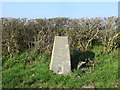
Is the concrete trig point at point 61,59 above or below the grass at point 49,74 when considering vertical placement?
above

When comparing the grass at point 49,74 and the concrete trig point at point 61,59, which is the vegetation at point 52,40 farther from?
the concrete trig point at point 61,59

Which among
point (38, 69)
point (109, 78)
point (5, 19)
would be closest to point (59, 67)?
point (38, 69)

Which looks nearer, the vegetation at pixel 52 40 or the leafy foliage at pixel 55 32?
the vegetation at pixel 52 40

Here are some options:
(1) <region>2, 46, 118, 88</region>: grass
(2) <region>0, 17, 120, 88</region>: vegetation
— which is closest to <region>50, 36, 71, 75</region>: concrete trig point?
(1) <region>2, 46, 118, 88</region>: grass

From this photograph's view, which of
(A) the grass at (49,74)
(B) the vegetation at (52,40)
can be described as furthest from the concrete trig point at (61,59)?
(B) the vegetation at (52,40)

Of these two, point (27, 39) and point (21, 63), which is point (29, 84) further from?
point (27, 39)

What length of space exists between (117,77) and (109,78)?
0.26 meters

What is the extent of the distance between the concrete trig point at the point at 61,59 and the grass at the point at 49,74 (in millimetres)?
216

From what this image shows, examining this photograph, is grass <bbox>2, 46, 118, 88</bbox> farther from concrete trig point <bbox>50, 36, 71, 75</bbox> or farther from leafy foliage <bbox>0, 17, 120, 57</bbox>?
leafy foliage <bbox>0, 17, 120, 57</bbox>

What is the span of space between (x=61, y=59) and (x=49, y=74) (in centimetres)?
66

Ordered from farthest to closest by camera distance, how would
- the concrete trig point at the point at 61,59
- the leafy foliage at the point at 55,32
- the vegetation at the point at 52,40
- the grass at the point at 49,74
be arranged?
the leafy foliage at the point at 55,32, the vegetation at the point at 52,40, the concrete trig point at the point at 61,59, the grass at the point at 49,74

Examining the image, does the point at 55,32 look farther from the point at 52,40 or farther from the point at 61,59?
the point at 61,59

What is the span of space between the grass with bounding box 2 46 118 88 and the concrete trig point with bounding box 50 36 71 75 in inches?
8.5

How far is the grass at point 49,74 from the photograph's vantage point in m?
5.25
